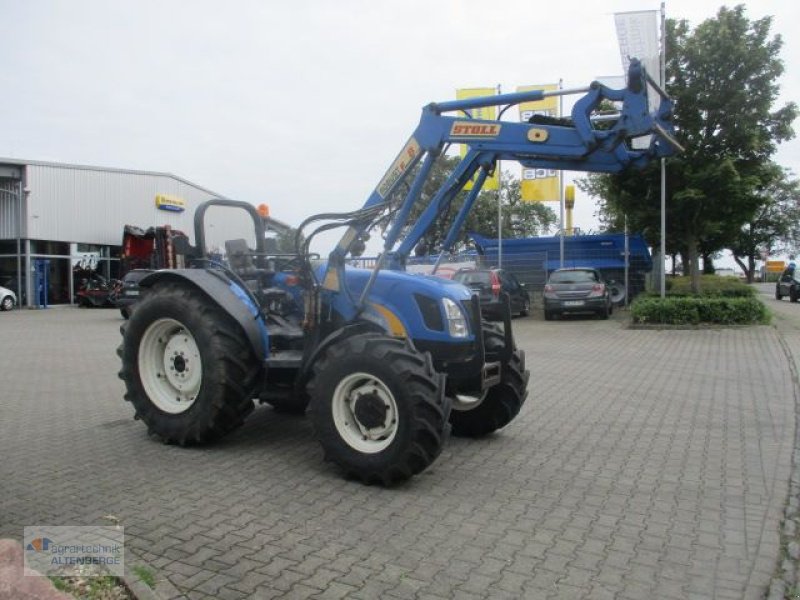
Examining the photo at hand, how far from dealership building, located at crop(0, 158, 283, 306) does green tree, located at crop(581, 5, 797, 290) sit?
1986cm

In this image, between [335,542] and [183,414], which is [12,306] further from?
[335,542]

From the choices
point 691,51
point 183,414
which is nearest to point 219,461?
point 183,414

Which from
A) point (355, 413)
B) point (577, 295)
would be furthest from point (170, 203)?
point (355, 413)

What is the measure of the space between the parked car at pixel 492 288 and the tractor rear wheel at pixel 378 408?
1488mm

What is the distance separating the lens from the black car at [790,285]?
30531mm

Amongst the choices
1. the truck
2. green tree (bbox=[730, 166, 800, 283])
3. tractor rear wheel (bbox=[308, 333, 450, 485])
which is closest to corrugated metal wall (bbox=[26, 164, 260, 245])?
the truck

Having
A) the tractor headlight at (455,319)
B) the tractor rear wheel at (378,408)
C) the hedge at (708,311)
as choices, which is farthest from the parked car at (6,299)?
the tractor headlight at (455,319)

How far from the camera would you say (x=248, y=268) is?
6676mm

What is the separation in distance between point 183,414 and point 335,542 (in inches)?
99.2

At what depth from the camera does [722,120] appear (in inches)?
742

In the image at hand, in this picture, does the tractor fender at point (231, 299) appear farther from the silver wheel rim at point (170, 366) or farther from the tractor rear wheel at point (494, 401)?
the tractor rear wheel at point (494, 401)

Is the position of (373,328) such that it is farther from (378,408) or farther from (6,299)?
(6,299)

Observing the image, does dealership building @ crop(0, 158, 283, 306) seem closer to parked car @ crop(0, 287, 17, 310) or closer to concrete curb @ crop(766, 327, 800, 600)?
parked car @ crop(0, 287, 17, 310)

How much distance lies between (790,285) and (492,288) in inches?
813
